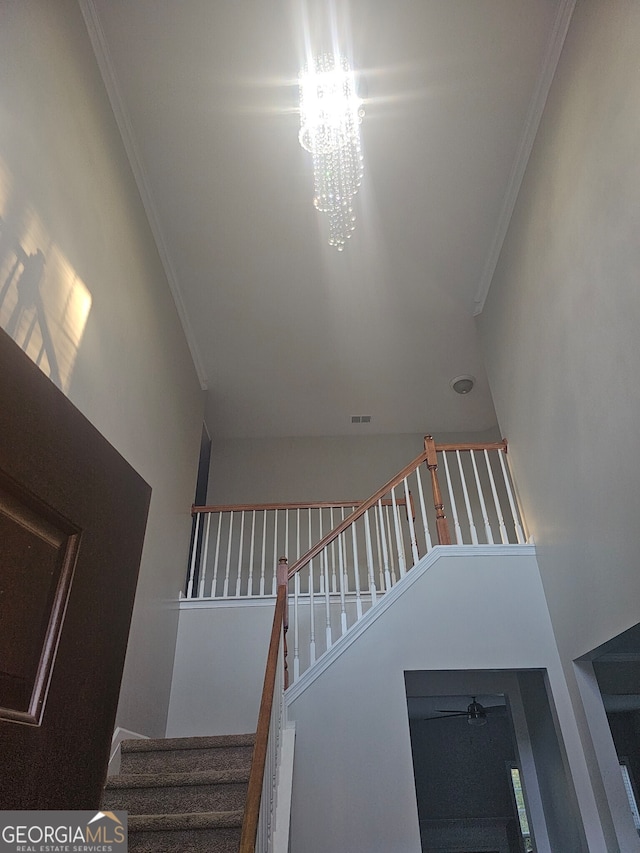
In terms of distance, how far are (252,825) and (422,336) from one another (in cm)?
434

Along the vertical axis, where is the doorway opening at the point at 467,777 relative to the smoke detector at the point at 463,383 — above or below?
below

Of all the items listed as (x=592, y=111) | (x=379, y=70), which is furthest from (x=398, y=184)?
(x=592, y=111)

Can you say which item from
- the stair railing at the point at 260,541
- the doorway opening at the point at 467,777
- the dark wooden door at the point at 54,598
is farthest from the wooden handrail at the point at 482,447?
the dark wooden door at the point at 54,598

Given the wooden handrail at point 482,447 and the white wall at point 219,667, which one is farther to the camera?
the wooden handrail at point 482,447

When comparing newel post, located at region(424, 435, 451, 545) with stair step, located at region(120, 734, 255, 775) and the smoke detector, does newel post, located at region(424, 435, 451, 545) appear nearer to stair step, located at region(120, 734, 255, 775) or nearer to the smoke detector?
the smoke detector

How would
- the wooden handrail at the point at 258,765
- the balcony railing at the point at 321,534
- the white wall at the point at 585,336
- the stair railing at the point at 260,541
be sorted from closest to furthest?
the wooden handrail at the point at 258,765 → the white wall at the point at 585,336 → the balcony railing at the point at 321,534 → the stair railing at the point at 260,541

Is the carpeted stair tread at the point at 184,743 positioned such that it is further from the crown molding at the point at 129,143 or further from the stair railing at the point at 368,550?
the crown molding at the point at 129,143

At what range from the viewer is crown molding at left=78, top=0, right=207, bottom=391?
2914mm

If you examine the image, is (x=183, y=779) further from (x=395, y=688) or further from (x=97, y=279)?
(x=97, y=279)

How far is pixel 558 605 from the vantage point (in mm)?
3516

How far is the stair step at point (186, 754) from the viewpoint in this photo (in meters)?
2.98

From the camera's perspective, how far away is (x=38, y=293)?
227 cm

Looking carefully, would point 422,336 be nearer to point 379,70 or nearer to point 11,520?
point 379,70

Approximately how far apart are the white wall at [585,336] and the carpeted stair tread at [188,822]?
6.60 ft
